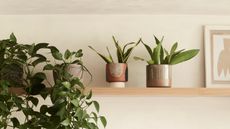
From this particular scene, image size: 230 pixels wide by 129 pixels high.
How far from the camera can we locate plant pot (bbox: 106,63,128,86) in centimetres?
180

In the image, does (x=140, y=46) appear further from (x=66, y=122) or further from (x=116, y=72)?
(x=66, y=122)

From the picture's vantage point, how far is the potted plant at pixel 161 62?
179cm

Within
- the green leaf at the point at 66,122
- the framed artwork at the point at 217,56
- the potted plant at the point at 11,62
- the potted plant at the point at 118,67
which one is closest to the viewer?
the green leaf at the point at 66,122

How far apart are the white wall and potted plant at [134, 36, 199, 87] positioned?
0.47 feet

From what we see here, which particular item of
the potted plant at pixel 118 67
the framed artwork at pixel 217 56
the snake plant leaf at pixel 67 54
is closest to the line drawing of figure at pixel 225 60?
the framed artwork at pixel 217 56

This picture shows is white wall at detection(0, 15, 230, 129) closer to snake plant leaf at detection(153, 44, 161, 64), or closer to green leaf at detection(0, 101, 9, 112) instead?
snake plant leaf at detection(153, 44, 161, 64)

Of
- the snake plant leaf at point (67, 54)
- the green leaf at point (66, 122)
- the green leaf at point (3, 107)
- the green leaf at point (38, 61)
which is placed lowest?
the green leaf at point (66, 122)

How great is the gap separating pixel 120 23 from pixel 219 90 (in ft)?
2.22

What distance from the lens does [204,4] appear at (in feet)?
6.07

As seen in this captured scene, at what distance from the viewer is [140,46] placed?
1.99m

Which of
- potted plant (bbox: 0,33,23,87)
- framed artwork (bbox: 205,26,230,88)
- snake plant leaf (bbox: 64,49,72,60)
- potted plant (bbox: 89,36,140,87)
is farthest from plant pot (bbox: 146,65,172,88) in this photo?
potted plant (bbox: 0,33,23,87)

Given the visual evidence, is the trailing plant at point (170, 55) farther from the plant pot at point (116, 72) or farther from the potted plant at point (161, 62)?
the plant pot at point (116, 72)

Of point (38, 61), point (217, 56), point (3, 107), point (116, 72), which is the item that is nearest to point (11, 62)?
point (38, 61)

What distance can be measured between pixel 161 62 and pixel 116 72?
250mm
